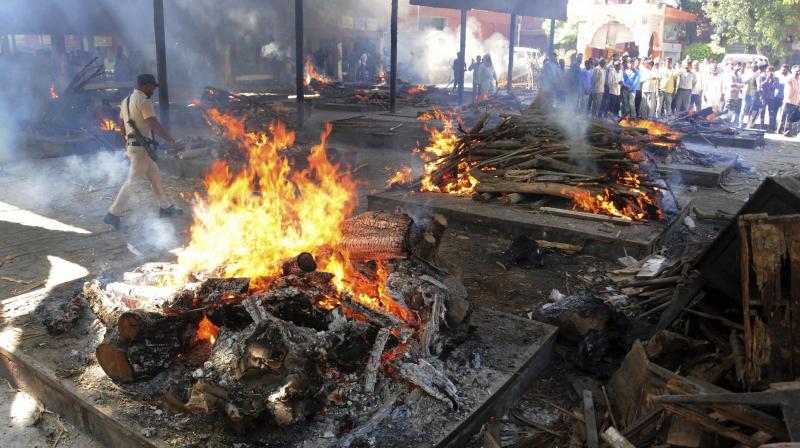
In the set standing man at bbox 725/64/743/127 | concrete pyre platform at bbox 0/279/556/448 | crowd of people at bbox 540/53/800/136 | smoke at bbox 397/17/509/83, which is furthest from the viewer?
smoke at bbox 397/17/509/83

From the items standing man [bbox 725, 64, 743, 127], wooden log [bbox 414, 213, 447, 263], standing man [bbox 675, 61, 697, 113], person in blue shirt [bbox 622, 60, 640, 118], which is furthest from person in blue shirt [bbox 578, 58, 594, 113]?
wooden log [bbox 414, 213, 447, 263]

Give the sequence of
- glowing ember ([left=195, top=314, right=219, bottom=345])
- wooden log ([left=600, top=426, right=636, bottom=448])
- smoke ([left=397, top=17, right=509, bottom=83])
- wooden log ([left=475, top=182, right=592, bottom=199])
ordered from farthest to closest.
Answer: smoke ([left=397, top=17, right=509, bottom=83])
wooden log ([left=475, top=182, right=592, bottom=199])
glowing ember ([left=195, top=314, right=219, bottom=345])
wooden log ([left=600, top=426, right=636, bottom=448])

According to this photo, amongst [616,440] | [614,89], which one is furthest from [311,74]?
[616,440]

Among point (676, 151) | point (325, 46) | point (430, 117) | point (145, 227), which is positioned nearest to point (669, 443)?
point (145, 227)

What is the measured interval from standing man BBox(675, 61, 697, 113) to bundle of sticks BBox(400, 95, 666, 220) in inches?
446

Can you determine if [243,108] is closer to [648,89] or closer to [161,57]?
[161,57]

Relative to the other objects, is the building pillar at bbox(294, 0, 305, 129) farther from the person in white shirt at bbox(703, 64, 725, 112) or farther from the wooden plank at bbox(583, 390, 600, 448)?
the person in white shirt at bbox(703, 64, 725, 112)

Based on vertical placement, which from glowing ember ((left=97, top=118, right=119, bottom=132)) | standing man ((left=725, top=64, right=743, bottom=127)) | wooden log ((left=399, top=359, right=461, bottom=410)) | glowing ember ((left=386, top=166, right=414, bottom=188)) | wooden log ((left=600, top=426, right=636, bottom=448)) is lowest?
wooden log ((left=399, top=359, right=461, bottom=410))

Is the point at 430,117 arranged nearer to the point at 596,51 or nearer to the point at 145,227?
the point at 145,227

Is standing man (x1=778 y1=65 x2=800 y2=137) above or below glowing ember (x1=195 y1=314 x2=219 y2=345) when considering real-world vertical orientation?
above

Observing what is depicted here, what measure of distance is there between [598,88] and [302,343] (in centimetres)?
1795

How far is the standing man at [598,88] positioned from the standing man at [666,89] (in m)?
2.07

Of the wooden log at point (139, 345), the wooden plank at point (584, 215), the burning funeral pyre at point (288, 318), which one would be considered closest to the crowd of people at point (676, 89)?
the wooden plank at point (584, 215)

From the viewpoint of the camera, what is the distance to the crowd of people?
62.5 feet
